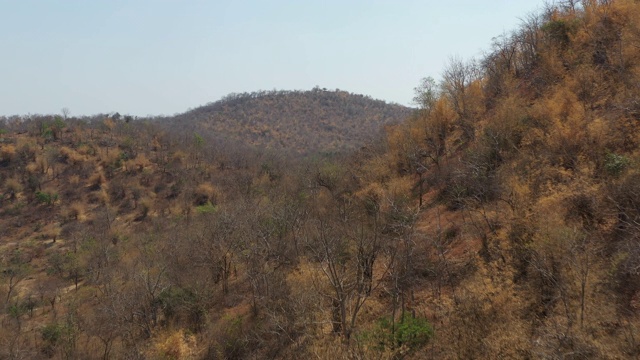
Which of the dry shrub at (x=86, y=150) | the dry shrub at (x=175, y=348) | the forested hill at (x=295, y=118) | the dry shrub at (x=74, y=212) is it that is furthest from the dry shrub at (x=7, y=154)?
the dry shrub at (x=175, y=348)

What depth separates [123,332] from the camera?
1911 centimetres

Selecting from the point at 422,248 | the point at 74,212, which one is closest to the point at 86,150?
the point at 74,212

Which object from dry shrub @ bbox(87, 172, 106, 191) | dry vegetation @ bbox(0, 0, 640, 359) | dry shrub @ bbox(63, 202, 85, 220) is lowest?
dry vegetation @ bbox(0, 0, 640, 359)

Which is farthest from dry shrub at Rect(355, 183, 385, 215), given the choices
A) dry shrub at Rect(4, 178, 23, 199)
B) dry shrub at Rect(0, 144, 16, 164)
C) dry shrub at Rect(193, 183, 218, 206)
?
dry shrub at Rect(0, 144, 16, 164)

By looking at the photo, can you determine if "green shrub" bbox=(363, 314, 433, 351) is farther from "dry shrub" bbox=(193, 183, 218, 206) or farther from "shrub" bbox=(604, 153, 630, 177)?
"dry shrub" bbox=(193, 183, 218, 206)

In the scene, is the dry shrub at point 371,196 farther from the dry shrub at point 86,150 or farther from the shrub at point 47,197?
the dry shrub at point 86,150

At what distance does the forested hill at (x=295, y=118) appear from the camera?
255 feet

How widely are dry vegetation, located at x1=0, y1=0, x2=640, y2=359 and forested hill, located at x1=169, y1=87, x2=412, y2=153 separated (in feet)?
126

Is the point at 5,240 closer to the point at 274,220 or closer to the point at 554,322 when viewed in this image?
the point at 274,220

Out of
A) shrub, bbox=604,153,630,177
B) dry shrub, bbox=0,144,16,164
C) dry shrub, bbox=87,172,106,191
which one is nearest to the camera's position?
shrub, bbox=604,153,630,177

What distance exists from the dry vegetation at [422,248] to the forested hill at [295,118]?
126ft

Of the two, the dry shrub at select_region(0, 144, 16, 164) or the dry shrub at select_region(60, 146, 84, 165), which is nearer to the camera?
the dry shrub at select_region(0, 144, 16, 164)

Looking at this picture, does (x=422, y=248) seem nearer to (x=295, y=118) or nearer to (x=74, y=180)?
(x=74, y=180)

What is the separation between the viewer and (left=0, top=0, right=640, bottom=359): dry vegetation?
11977 mm
